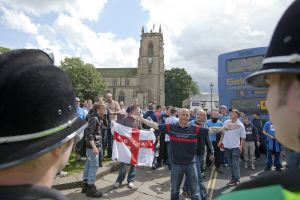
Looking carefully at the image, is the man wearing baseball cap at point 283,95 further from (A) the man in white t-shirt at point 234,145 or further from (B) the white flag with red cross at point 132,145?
(A) the man in white t-shirt at point 234,145

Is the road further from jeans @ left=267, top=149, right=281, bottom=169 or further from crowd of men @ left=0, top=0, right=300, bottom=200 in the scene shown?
crowd of men @ left=0, top=0, right=300, bottom=200

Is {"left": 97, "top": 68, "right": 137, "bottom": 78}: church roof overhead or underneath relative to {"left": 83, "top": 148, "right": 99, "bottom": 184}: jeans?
overhead

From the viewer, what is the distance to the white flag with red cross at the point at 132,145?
9070mm

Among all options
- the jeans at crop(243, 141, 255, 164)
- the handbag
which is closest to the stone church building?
the jeans at crop(243, 141, 255, 164)

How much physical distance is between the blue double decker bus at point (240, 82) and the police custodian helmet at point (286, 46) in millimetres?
14688

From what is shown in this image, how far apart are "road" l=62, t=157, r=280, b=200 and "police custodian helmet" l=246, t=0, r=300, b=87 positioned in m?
6.37

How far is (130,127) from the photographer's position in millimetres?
9430

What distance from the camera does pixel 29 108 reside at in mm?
1146

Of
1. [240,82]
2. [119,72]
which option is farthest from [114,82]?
[240,82]

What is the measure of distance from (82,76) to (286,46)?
70913 mm

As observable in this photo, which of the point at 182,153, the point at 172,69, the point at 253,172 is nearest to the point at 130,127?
the point at 182,153

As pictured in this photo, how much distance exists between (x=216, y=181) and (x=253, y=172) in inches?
88.5

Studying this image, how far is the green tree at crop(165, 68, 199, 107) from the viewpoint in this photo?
287ft

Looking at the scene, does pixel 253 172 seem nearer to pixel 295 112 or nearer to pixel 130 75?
pixel 295 112
